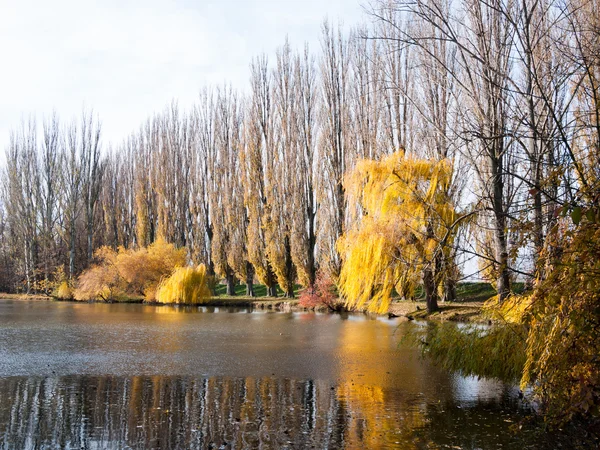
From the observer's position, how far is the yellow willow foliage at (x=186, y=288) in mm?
27078

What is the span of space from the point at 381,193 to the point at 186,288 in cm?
1243

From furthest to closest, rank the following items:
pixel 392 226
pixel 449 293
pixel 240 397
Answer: pixel 449 293
pixel 392 226
pixel 240 397

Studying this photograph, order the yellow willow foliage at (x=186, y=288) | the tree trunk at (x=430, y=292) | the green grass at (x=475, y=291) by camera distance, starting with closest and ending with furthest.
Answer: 1. the tree trunk at (x=430, y=292)
2. the green grass at (x=475, y=291)
3. the yellow willow foliage at (x=186, y=288)

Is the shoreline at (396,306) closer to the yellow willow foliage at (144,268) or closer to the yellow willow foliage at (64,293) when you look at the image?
the yellow willow foliage at (64,293)

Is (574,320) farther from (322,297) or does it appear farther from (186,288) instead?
(186,288)

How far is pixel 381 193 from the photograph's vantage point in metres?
17.7

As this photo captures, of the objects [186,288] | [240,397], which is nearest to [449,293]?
[186,288]

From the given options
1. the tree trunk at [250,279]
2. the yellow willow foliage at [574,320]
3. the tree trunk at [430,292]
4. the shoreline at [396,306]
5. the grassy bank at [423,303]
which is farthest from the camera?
the tree trunk at [250,279]

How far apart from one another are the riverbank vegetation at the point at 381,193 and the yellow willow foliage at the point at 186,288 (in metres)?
0.12

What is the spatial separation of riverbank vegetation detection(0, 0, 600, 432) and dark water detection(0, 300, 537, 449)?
2.63ft

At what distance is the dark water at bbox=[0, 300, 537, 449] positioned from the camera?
5.25 metres

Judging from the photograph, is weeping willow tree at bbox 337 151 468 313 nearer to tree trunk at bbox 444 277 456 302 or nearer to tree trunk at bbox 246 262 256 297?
tree trunk at bbox 444 277 456 302

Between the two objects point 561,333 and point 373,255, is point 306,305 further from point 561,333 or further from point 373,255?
point 561,333

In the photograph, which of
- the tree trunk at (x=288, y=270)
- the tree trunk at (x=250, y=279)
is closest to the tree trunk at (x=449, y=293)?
the tree trunk at (x=288, y=270)
